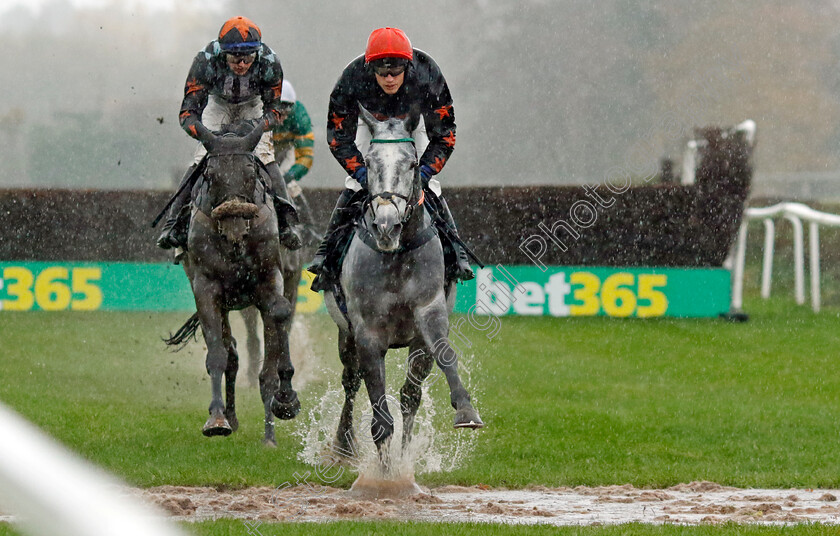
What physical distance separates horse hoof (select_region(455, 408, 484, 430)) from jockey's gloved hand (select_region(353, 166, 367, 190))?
3.89 ft

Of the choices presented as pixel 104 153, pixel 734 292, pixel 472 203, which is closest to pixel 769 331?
pixel 734 292

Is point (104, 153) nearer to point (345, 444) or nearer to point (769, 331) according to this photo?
point (769, 331)

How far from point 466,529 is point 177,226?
2918mm

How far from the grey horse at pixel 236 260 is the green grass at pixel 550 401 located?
0.54 meters

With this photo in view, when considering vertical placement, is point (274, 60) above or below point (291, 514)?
above

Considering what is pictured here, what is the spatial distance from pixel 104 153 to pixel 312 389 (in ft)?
48.7

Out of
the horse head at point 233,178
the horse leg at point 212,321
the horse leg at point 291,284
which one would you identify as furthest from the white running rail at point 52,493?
the horse leg at point 291,284

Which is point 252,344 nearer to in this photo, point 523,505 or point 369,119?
point 523,505

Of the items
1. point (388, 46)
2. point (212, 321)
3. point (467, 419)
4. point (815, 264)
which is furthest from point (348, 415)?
point (815, 264)

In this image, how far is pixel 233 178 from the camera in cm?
645

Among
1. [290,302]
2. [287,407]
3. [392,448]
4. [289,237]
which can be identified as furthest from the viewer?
[290,302]

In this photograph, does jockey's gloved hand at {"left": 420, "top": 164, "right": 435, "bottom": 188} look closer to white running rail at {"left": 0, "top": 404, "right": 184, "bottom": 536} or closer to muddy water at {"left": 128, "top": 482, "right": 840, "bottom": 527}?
muddy water at {"left": 128, "top": 482, "right": 840, "bottom": 527}

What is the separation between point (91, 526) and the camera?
1.16 meters

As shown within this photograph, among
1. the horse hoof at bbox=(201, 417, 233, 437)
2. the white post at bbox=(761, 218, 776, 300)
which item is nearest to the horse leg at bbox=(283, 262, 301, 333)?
the horse hoof at bbox=(201, 417, 233, 437)
